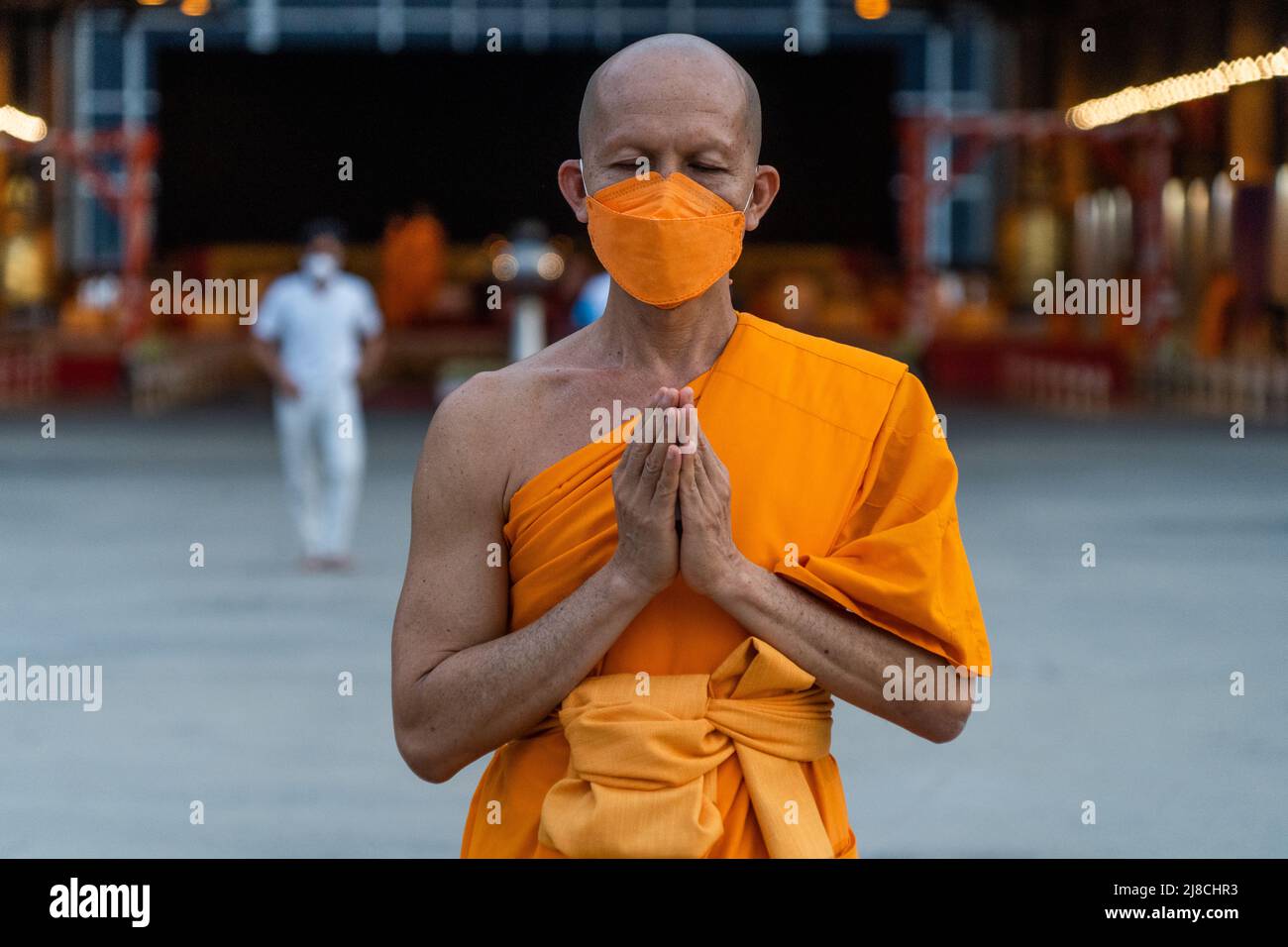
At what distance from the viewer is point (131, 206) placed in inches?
1201

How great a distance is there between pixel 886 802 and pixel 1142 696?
2.10 metres

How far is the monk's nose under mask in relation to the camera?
6.73ft

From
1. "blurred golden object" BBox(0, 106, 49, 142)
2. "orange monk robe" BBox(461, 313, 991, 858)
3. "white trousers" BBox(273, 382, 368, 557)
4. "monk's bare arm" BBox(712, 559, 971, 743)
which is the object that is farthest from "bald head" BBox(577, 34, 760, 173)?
"blurred golden object" BBox(0, 106, 49, 142)

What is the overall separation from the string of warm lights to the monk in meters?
24.0

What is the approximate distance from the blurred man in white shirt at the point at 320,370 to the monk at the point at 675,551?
30.1ft

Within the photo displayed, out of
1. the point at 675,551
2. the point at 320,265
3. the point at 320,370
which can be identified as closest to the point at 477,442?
the point at 675,551

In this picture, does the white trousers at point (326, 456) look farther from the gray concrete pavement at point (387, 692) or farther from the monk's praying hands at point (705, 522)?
the monk's praying hands at point (705, 522)

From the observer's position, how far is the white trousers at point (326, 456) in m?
11.3

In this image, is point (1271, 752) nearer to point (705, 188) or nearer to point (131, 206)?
point (705, 188)

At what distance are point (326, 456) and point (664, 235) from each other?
31.3 feet

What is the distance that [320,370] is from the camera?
1134cm

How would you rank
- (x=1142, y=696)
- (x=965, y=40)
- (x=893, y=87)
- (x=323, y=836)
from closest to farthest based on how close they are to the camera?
(x=323, y=836), (x=1142, y=696), (x=893, y=87), (x=965, y=40)

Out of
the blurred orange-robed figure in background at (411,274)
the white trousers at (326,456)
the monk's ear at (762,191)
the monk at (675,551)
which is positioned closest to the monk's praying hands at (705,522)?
the monk at (675,551)
